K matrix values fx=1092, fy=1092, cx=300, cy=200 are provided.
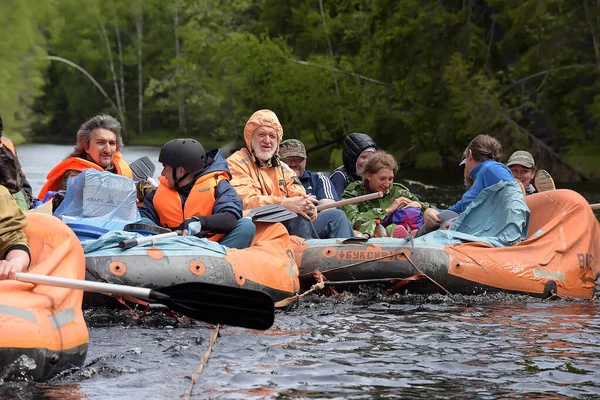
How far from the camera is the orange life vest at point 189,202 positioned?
25.2 feet

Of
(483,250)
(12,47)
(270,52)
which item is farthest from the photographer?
(12,47)

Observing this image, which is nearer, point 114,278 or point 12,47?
point 114,278

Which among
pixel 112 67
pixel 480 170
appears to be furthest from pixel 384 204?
pixel 112 67

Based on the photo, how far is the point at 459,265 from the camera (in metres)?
8.30

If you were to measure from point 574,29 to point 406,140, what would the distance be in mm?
7468

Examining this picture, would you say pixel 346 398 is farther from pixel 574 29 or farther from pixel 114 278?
pixel 574 29

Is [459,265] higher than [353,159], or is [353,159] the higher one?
[353,159]

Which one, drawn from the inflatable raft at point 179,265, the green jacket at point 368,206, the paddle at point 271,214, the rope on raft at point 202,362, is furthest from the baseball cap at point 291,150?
the rope on raft at point 202,362

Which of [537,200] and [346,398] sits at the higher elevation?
[537,200]

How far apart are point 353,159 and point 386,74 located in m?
20.6

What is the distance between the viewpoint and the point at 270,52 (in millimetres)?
35344

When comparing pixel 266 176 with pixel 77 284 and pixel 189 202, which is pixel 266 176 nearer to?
pixel 189 202

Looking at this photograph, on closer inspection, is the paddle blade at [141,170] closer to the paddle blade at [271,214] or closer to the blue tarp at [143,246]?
the paddle blade at [271,214]

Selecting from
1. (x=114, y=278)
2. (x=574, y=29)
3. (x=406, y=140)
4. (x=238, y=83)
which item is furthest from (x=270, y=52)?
(x=114, y=278)
